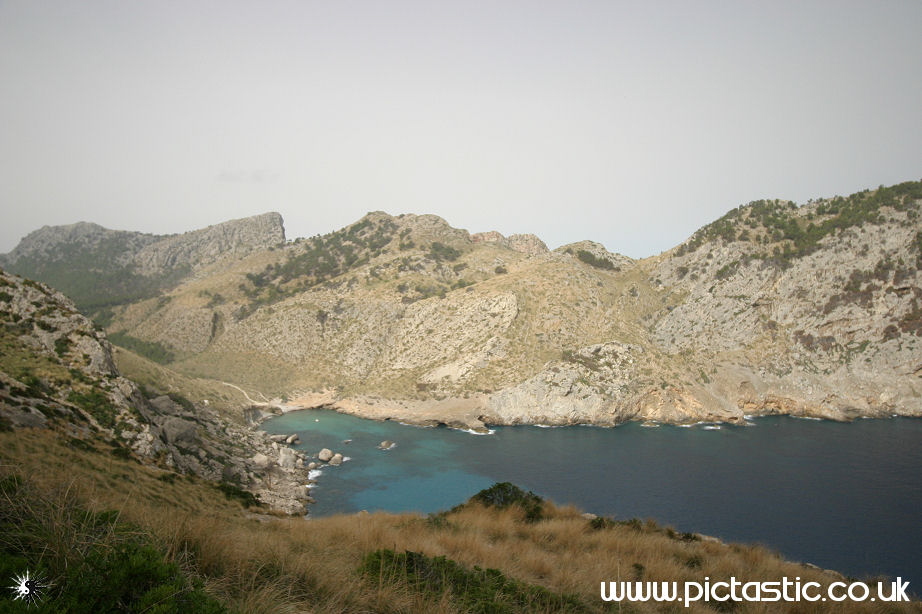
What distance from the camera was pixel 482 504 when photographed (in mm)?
18312

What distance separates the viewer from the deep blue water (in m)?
34.2

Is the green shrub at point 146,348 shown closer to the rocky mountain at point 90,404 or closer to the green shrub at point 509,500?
the rocky mountain at point 90,404

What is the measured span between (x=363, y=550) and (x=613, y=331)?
252 feet

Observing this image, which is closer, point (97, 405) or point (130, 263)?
point (97, 405)

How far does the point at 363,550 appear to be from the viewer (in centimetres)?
870

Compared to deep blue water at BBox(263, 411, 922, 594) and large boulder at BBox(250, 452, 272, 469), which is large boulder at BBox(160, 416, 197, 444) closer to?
large boulder at BBox(250, 452, 272, 469)

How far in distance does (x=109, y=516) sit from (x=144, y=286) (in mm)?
200185

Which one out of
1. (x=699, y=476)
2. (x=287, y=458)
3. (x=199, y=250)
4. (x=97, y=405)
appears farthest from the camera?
(x=199, y=250)

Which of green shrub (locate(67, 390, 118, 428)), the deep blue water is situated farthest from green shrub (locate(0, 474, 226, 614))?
the deep blue water

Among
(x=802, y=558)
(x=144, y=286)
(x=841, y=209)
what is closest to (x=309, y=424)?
(x=802, y=558)

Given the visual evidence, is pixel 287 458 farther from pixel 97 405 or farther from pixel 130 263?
pixel 130 263

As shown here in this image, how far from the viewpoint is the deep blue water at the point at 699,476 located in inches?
1345

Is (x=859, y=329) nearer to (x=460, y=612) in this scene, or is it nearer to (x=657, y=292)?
A: (x=657, y=292)

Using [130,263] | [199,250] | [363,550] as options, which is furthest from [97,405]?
[130,263]
